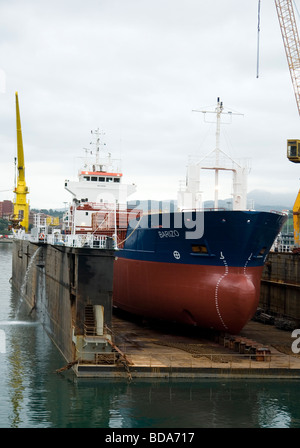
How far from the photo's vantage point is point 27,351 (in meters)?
23.5

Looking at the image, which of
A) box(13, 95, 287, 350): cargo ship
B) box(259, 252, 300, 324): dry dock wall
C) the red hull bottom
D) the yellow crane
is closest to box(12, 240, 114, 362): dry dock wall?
box(13, 95, 287, 350): cargo ship

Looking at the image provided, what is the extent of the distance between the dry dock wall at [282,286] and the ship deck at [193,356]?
423cm

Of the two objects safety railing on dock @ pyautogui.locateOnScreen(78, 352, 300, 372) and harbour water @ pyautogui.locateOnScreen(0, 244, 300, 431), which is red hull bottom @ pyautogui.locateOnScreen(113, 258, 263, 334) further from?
harbour water @ pyautogui.locateOnScreen(0, 244, 300, 431)

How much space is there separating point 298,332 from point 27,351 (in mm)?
12888

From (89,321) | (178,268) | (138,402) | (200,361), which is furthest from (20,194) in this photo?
(138,402)

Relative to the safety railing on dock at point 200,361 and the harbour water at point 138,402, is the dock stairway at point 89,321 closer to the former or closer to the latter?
the safety railing on dock at point 200,361

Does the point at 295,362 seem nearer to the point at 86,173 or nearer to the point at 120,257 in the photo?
the point at 120,257

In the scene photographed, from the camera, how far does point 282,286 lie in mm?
30750

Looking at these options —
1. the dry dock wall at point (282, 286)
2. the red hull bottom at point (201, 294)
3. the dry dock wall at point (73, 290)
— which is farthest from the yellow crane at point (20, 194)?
the red hull bottom at point (201, 294)

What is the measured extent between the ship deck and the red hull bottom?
89 cm

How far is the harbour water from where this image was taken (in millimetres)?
15703

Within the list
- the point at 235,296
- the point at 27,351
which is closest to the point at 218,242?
the point at 235,296

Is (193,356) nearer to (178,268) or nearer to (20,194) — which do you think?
(178,268)

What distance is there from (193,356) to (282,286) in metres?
12.4
